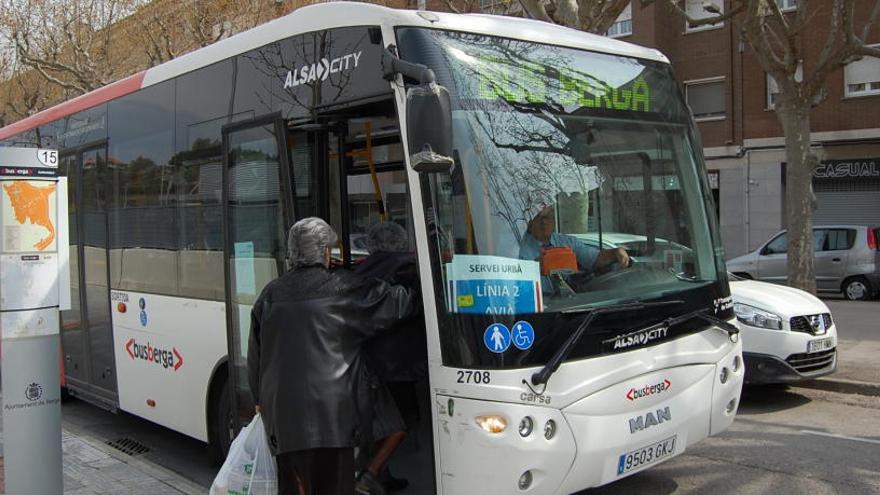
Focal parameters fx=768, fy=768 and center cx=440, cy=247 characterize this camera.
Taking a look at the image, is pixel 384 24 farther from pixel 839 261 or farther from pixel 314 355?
pixel 839 261

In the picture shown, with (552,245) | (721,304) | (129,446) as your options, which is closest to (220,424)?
(129,446)

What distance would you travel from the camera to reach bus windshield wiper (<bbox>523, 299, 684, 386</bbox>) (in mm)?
3688

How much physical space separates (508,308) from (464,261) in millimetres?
316

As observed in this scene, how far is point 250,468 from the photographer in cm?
394

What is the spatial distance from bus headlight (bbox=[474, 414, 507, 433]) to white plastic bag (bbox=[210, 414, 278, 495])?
1.10 m

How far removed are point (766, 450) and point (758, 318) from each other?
1.79 metres

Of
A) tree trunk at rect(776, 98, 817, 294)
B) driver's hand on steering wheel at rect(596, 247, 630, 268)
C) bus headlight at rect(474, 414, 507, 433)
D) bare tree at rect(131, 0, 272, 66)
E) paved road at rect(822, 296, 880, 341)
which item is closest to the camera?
bus headlight at rect(474, 414, 507, 433)

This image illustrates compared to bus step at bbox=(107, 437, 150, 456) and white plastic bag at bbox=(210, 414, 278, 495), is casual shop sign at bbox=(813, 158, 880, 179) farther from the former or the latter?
white plastic bag at bbox=(210, 414, 278, 495)

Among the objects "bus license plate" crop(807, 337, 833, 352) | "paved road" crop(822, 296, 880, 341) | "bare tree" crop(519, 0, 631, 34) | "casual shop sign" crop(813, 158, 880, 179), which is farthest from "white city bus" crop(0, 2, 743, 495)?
"casual shop sign" crop(813, 158, 880, 179)

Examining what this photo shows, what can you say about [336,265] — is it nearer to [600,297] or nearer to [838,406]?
[600,297]

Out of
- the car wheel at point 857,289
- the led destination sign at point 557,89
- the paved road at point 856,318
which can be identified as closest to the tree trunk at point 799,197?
the paved road at point 856,318

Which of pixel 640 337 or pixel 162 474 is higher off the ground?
pixel 640 337

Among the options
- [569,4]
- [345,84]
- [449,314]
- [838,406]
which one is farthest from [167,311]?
[569,4]

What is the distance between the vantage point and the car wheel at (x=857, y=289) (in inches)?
663
